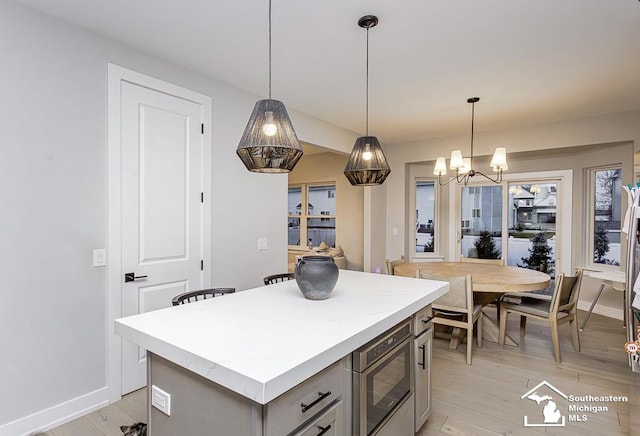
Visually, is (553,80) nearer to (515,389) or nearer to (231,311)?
(515,389)

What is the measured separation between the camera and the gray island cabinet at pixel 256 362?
102cm

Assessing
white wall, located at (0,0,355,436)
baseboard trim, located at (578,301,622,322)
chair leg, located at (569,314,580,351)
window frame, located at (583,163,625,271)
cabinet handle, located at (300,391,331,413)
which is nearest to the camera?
cabinet handle, located at (300,391,331,413)

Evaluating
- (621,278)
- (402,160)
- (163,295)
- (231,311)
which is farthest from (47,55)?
(621,278)

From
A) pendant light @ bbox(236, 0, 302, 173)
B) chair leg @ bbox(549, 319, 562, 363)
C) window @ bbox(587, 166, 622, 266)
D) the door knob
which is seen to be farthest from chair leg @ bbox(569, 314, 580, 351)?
the door knob

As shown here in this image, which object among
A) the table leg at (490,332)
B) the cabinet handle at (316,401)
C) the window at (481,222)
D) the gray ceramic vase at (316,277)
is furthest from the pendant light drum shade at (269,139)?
the window at (481,222)

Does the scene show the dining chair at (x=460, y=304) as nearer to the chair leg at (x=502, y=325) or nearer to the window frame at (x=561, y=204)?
the chair leg at (x=502, y=325)

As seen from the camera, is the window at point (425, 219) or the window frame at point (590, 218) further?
the window at point (425, 219)

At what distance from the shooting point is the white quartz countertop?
1.01 meters

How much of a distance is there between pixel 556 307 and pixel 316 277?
2.61m

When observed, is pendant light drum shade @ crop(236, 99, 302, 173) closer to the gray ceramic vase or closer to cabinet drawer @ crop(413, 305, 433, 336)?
the gray ceramic vase

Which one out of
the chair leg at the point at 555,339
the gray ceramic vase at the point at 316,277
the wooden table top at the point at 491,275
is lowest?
the chair leg at the point at 555,339

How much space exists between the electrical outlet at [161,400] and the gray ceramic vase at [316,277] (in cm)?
77

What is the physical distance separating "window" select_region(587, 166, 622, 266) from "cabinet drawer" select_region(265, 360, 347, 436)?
16.8 ft

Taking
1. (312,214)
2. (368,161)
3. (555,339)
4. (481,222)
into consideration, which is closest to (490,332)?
(555,339)
